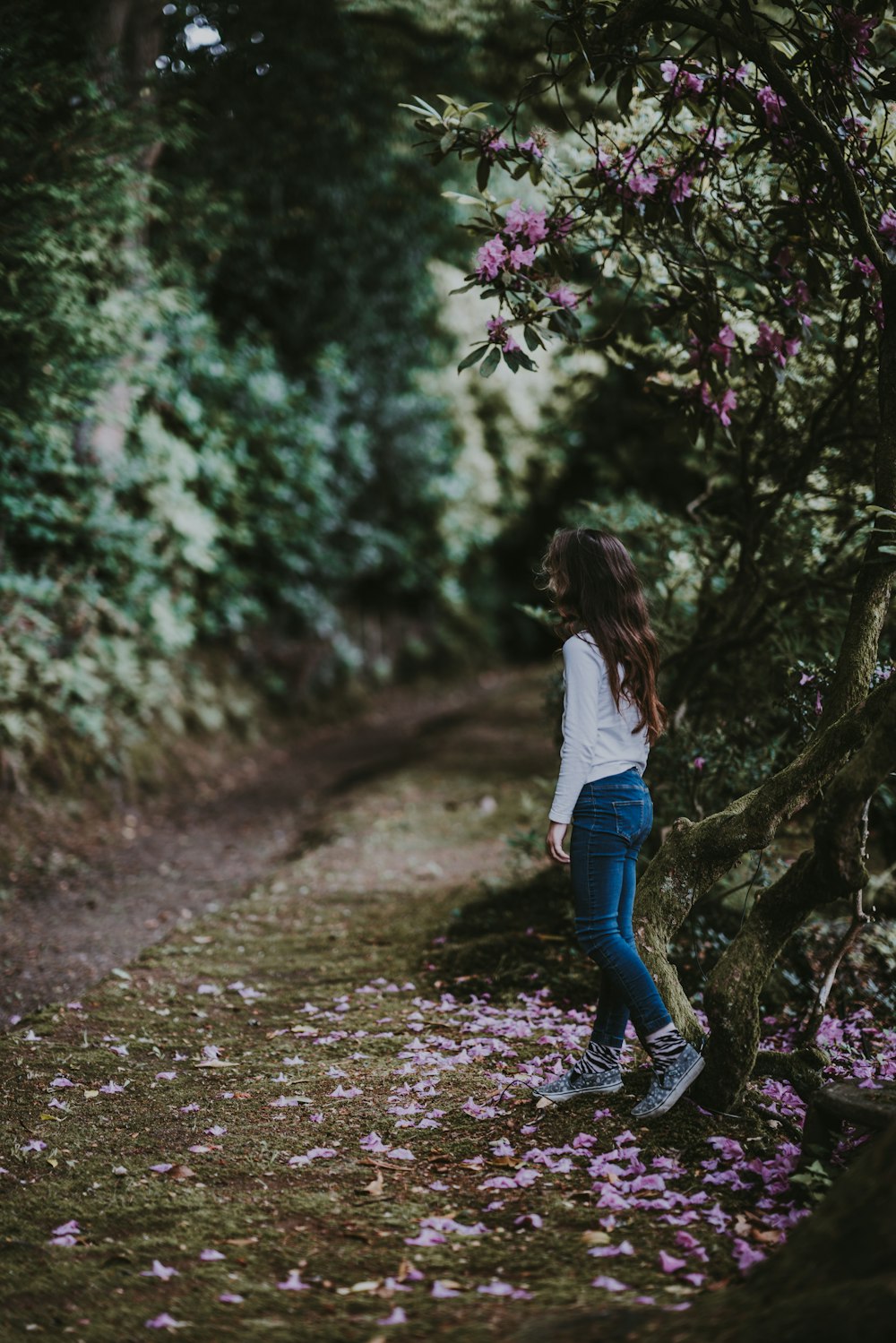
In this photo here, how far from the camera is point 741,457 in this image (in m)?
5.10

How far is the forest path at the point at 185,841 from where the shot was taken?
19.2ft

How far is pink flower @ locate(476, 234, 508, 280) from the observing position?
3.88 meters

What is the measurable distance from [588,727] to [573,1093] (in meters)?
1.26

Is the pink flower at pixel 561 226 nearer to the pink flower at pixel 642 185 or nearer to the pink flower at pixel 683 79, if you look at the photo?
the pink flower at pixel 642 185

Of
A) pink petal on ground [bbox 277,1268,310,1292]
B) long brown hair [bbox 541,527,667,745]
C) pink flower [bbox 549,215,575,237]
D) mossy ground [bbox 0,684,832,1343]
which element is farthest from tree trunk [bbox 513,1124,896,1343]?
pink flower [bbox 549,215,575,237]

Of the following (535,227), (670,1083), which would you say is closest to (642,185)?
(535,227)

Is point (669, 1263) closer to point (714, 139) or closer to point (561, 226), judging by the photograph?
point (561, 226)

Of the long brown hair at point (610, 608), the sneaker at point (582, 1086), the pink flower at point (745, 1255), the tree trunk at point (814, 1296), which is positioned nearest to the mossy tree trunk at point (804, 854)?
the sneaker at point (582, 1086)

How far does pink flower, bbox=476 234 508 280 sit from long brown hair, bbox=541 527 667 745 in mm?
1053

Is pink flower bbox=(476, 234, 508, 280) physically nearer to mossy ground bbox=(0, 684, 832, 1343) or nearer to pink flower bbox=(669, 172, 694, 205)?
pink flower bbox=(669, 172, 694, 205)

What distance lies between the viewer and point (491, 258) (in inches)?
153

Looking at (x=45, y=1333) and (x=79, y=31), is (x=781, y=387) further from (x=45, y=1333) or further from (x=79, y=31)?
(x=79, y=31)

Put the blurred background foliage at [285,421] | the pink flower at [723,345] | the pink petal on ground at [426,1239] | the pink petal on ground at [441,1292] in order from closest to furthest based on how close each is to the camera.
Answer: the pink petal on ground at [441,1292], the pink petal on ground at [426,1239], the pink flower at [723,345], the blurred background foliage at [285,421]

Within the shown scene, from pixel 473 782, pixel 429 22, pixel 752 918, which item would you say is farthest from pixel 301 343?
pixel 752 918
